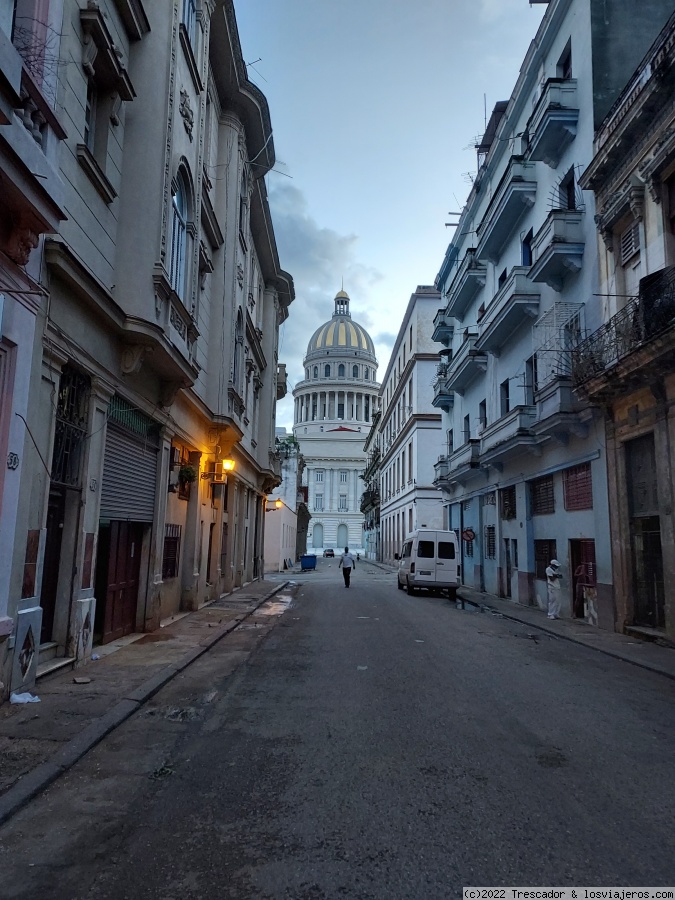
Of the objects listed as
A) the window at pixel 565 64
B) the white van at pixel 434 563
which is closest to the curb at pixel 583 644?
the white van at pixel 434 563

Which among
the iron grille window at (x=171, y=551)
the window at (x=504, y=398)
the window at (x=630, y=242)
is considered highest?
the window at (x=630, y=242)

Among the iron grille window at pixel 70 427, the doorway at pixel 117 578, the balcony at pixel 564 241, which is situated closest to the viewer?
the iron grille window at pixel 70 427

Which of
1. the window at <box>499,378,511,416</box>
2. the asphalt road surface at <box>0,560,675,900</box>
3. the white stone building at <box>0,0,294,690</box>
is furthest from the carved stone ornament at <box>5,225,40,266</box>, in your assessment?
the window at <box>499,378,511,416</box>

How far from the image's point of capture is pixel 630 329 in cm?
1222

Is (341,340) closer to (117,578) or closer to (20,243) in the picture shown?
(117,578)

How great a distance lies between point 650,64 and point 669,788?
12.2 m

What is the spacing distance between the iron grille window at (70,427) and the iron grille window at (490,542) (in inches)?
703

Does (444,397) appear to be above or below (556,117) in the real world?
below

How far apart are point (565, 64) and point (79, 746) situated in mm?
19566

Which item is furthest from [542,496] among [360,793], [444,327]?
[360,793]

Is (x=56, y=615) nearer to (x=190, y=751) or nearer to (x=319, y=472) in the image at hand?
(x=190, y=751)

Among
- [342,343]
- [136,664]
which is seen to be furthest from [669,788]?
[342,343]

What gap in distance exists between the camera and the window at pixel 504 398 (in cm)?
2235

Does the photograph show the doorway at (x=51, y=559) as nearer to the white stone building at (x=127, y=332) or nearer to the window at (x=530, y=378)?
the white stone building at (x=127, y=332)
